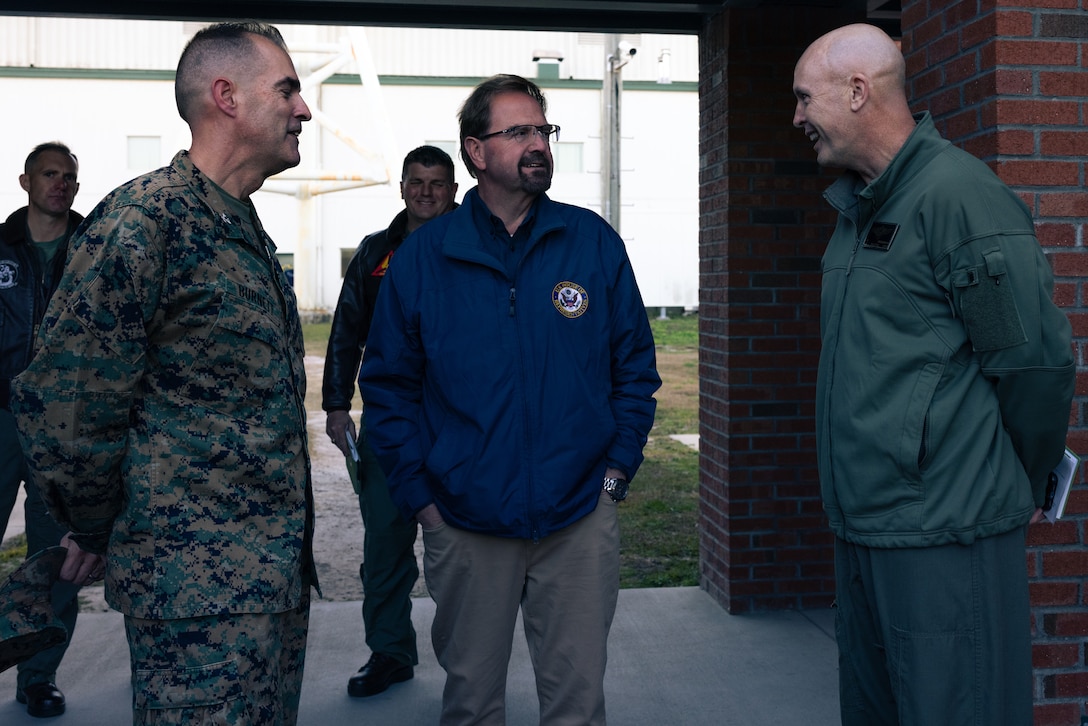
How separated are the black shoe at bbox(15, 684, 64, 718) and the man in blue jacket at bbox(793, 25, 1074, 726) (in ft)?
10.4

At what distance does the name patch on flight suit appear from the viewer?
2.33m

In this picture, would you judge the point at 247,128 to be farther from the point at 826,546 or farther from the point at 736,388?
the point at 826,546

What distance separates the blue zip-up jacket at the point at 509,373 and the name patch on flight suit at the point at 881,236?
84cm

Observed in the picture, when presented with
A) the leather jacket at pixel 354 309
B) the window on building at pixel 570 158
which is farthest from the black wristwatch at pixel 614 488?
the window on building at pixel 570 158

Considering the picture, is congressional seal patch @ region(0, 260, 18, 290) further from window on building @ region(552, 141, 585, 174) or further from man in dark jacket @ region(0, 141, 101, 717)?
window on building @ region(552, 141, 585, 174)

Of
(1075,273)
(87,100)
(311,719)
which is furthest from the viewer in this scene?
(87,100)

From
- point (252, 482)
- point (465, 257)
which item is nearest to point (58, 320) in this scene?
point (252, 482)

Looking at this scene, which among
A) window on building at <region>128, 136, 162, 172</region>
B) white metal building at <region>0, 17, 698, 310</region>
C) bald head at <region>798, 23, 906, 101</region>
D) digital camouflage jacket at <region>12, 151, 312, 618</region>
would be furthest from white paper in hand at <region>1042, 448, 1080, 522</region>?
window on building at <region>128, 136, 162, 172</region>

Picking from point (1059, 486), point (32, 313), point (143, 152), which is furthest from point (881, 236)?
point (143, 152)

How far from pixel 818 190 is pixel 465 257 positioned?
2935 millimetres

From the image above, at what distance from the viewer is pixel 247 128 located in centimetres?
245

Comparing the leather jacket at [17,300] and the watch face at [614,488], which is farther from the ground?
the leather jacket at [17,300]

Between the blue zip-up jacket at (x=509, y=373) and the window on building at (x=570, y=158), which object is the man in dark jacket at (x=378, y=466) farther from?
the window on building at (x=570, y=158)

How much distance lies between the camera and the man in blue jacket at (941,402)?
87.6 inches
